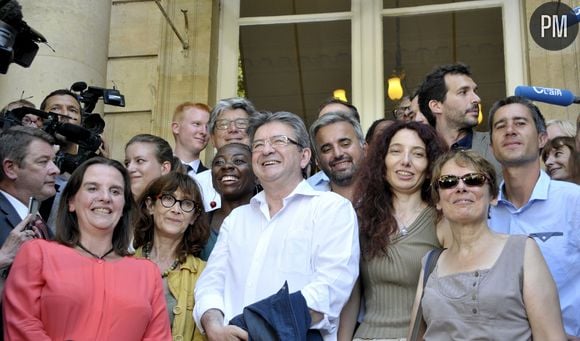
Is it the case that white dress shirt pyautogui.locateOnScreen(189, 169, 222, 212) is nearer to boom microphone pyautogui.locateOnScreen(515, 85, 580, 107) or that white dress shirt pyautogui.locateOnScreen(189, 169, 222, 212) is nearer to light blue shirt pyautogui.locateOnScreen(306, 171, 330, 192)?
light blue shirt pyautogui.locateOnScreen(306, 171, 330, 192)

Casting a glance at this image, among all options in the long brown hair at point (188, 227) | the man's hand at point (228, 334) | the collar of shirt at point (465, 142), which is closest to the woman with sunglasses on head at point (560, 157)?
the collar of shirt at point (465, 142)

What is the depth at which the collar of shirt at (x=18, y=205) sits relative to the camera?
180 inches

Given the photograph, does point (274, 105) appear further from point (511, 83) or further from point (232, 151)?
point (232, 151)

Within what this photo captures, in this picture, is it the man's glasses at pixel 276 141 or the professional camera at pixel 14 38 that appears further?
the professional camera at pixel 14 38

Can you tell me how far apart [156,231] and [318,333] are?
1.41m

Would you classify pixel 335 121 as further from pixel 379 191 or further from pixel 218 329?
pixel 218 329

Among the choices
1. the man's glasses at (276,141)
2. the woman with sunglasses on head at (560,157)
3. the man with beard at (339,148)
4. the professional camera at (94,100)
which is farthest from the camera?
the professional camera at (94,100)

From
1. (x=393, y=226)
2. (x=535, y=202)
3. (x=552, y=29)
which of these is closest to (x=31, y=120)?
(x=393, y=226)

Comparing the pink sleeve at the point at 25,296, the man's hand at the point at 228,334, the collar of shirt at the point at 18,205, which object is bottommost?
the man's hand at the point at 228,334

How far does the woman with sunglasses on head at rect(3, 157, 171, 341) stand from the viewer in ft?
11.8

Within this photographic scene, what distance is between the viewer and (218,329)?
12.1 feet

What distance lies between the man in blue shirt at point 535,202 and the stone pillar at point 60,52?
13.8 feet

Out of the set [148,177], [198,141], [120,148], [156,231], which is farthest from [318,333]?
[120,148]

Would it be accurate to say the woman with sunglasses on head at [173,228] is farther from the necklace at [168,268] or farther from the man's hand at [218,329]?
the man's hand at [218,329]
